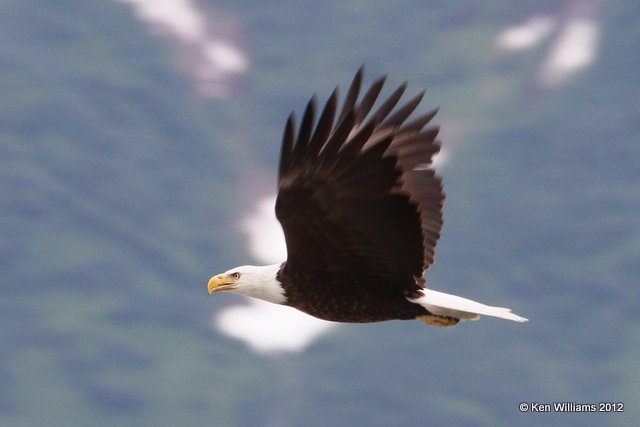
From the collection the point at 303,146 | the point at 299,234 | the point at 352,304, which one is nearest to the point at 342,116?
the point at 303,146

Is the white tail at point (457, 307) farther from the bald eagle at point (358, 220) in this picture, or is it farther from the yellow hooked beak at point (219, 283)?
the yellow hooked beak at point (219, 283)

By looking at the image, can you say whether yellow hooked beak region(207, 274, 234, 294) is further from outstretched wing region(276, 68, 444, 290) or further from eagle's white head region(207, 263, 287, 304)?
outstretched wing region(276, 68, 444, 290)

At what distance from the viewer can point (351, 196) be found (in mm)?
9797

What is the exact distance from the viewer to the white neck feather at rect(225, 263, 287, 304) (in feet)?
36.0

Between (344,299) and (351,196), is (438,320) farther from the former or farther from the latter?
(351,196)

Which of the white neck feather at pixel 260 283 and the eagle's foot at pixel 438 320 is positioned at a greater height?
the white neck feather at pixel 260 283

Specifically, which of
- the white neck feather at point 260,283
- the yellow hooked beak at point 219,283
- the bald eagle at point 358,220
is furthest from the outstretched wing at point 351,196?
the yellow hooked beak at point 219,283

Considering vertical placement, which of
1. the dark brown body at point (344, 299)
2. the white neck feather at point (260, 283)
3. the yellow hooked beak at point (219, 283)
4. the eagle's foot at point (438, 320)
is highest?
the yellow hooked beak at point (219, 283)

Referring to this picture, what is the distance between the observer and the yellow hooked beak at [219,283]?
11500mm

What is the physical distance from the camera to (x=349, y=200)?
9.83m

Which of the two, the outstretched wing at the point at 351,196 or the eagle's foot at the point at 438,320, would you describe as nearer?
the outstretched wing at the point at 351,196

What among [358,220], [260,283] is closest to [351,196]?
[358,220]

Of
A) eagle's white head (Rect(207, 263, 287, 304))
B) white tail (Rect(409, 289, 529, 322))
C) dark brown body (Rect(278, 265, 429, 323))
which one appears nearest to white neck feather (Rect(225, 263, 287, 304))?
eagle's white head (Rect(207, 263, 287, 304))

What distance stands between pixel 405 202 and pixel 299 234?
93cm
